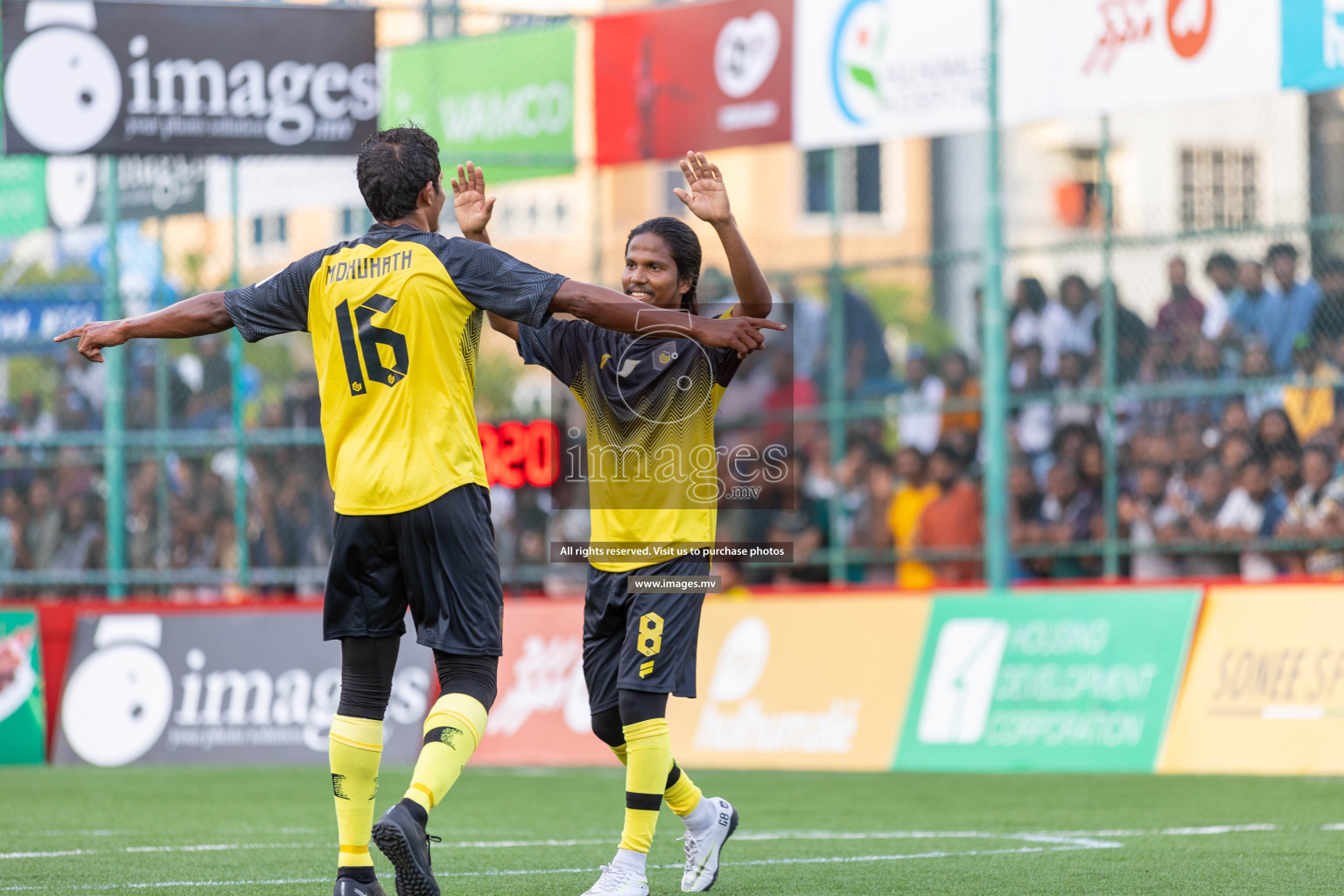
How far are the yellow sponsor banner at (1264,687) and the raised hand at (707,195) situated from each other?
5809mm

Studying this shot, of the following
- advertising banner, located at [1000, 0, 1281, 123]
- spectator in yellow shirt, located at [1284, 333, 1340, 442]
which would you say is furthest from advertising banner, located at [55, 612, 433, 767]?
spectator in yellow shirt, located at [1284, 333, 1340, 442]

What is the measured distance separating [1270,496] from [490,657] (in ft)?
25.7

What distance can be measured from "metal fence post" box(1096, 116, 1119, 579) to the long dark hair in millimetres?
6897

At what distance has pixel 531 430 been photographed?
14.1 metres

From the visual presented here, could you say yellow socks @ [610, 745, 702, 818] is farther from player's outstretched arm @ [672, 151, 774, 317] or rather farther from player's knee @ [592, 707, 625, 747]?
player's outstretched arm @ [672, 151, 774, 317]

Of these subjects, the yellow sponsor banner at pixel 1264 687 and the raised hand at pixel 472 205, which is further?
the yellow sponsor banner at pixel 1264 687

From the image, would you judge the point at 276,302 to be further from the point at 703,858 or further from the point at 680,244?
the point at 703,858

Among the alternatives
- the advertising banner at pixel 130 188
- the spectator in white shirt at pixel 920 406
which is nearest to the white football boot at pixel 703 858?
the spectator in white shirt at pixel 920 406

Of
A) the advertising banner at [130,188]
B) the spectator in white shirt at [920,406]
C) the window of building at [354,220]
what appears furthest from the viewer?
the advertising banner at [130,188]

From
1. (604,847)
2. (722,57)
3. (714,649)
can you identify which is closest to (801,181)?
(722,57)

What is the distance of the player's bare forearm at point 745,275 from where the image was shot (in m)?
5.51

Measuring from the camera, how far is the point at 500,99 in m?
14.8

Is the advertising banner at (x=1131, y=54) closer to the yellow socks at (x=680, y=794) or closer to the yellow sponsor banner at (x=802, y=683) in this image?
the yellow sponsor banner at (x=802, y=683)

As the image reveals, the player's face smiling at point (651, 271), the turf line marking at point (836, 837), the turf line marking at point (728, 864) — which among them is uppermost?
the player's face smiling at point (651, 271)
